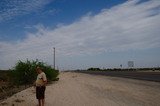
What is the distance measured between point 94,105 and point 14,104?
14.0 feet

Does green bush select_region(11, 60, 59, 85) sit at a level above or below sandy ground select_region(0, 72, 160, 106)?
above

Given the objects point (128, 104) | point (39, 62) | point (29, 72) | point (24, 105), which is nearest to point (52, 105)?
point (24, 105)

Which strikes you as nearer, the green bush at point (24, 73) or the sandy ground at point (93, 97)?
the sandy ground at point (93, 97)

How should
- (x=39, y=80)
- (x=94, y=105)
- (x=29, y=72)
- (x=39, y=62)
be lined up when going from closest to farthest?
(x=39, y=80)
(x=94, y=105)
(x=29, y=72)
(x=39, y=62)

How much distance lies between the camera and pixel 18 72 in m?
37.9

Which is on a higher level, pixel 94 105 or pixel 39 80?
pixel 39 80

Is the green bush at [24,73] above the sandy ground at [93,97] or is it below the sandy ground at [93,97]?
above

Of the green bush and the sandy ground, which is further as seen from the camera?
the green bush

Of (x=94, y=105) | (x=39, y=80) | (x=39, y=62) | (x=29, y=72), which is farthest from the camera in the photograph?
(x=39, y=62)

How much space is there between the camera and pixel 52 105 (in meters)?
16.4

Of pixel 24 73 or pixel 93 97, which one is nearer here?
pixel 93 97

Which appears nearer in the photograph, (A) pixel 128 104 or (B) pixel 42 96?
(B) pixel 42 96

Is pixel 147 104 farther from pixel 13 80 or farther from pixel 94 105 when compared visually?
pixel 13 80

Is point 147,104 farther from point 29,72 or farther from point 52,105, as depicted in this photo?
point 29,72
